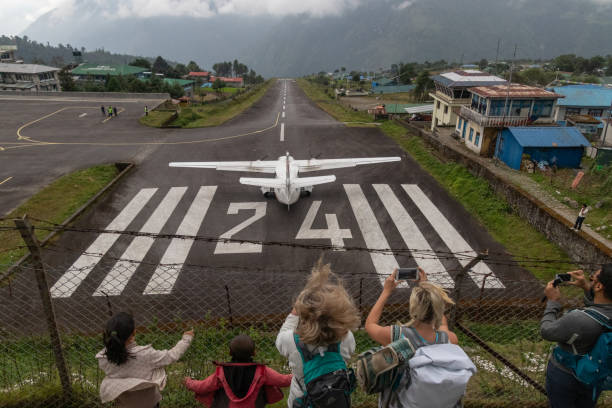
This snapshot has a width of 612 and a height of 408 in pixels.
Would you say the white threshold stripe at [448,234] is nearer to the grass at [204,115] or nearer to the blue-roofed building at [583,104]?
the grass at [204,115]

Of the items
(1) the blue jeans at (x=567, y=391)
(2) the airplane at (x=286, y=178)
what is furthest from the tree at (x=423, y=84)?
(1) the blue jeans at (x=567, y=391)

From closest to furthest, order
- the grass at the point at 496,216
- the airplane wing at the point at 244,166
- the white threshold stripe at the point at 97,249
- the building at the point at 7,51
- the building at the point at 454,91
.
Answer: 1. the white threshold stripe at the point at 97,249
2. the grass at the point at 496,216
3. the airplane wing at the point at 244,166
4. the building at the point at 454,91
5. the building at the point at 7,51

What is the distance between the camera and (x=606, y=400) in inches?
233

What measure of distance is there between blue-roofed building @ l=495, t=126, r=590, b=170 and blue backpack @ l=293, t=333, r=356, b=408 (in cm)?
2455

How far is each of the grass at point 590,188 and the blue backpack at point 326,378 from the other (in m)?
17.0

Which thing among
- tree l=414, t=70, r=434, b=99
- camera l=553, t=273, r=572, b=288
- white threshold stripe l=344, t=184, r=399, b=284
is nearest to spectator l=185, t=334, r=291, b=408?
camera l=553, t=273, r=572, b=288

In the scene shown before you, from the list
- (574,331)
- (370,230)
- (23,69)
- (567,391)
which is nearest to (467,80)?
(370,230)

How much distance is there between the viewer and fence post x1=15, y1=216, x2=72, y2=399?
441 cm

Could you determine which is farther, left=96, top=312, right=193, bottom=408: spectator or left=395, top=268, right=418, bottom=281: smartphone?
left=395, top=268, right=418, bottom=281: smartphone

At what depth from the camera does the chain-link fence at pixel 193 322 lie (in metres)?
5.69

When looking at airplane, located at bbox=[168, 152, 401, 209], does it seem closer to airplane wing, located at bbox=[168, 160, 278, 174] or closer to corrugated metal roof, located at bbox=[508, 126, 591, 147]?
airplane wing, located at bbox=[168, 160, 278, 174]

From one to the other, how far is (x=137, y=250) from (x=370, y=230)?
11.0 meters

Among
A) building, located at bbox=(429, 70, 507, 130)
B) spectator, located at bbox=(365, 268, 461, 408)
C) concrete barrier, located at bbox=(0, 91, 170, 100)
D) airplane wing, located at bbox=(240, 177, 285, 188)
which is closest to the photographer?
spectator, located at bbox=(365, 268, 461, 408)

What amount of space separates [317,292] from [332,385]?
32.0 inches
